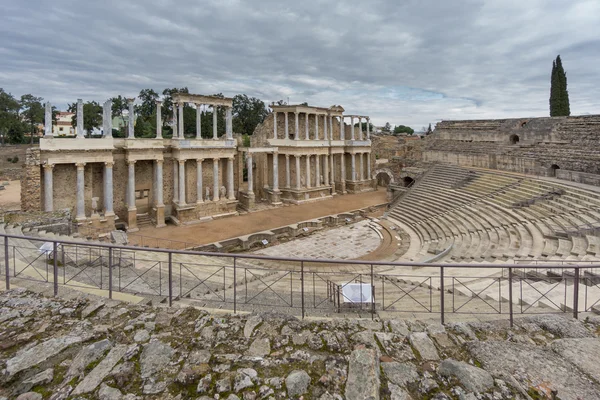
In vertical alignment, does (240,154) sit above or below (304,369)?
above

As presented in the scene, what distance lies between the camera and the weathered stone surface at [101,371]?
3617mm

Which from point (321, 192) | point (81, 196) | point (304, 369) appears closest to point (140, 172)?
point (81, 196)

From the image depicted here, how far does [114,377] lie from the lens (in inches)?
149

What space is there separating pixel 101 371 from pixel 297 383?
85.7 inches

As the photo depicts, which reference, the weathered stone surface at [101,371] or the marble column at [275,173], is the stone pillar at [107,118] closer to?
the marble column at [275,173]

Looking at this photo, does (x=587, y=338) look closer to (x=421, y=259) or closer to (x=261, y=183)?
(x=421, y=259)

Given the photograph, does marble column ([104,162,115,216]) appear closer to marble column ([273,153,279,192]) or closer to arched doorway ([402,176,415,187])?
marble column ([273,153,279,192])

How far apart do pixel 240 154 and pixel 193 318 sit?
86.1 ft

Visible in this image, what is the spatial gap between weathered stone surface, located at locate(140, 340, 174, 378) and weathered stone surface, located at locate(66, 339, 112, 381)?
485mm

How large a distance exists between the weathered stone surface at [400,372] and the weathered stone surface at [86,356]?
133 inches

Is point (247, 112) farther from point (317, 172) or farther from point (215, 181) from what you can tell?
point (215, 181)

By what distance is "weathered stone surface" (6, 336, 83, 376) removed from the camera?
3.92 meters

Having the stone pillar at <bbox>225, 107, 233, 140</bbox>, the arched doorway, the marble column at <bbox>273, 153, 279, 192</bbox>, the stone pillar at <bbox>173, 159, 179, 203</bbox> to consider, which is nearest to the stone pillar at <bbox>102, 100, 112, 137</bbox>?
the stone pillar at <bbox>173, 159, 179, 203</bbox>

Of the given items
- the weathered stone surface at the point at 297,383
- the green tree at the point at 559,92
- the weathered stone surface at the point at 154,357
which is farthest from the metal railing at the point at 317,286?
the green tree at the point at 559,92
